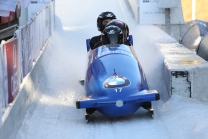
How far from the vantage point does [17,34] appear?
607 cm

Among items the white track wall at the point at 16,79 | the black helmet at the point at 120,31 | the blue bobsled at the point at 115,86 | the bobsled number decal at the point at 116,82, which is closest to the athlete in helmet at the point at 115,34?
the black helmet at the point at 120,31

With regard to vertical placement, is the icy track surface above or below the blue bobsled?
below

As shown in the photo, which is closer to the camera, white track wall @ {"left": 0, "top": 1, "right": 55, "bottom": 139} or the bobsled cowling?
white track wall @ {"left": 0, "top": 1, "right": 55, "bottom": 139}

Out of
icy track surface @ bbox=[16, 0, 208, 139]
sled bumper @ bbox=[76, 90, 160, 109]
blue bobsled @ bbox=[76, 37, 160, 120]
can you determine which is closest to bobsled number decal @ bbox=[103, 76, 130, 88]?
blue bobsled @ bbox=[76, 37, 160, 120]

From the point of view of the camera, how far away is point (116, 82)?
5926mm

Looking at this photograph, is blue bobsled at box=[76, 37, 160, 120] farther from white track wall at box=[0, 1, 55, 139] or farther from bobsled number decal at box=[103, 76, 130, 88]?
white track wall at box=[0, 1, 55, 139]

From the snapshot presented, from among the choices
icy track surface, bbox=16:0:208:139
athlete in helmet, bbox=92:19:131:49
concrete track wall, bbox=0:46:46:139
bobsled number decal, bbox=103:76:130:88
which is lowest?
icy track surface, bbox=16:0:208:139

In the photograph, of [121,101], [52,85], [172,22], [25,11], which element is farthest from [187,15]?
[121,101]

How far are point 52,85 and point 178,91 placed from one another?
263 cm

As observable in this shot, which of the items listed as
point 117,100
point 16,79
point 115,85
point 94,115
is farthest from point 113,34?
point 16,79

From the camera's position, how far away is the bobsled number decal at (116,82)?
591 centimetres

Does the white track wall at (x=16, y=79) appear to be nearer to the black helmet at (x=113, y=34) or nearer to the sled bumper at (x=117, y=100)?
the sled bumper at (x=117, y=100)

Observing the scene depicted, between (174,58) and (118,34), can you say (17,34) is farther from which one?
(174,58)

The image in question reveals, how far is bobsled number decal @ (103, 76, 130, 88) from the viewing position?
19.4 ft
